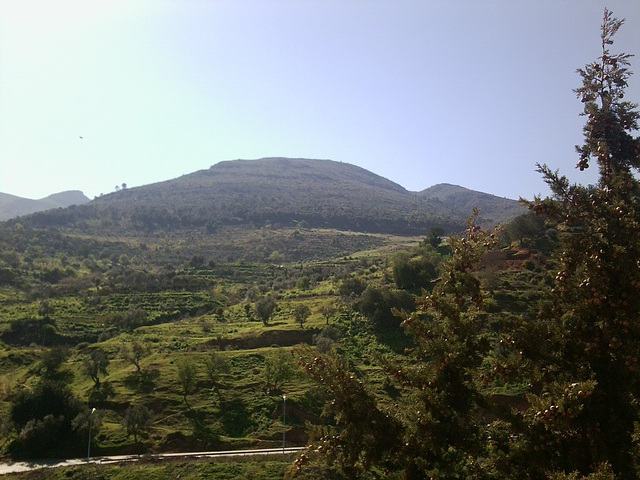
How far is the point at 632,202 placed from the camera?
667cm

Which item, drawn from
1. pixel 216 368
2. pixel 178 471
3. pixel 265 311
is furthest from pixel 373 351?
pixel 265 311

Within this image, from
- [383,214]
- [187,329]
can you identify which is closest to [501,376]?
[187,329]

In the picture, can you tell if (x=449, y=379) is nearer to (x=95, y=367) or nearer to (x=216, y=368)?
(x=216, y=368)

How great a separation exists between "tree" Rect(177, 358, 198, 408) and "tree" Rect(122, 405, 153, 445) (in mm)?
4066

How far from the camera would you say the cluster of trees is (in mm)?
5758

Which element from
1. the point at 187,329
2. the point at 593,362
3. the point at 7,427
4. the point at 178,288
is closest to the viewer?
the point at 593,362

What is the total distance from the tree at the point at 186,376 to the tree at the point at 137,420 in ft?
13.3

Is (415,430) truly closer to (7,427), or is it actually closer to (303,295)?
(7,427)

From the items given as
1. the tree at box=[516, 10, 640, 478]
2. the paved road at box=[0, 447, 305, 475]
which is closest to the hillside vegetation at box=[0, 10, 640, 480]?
the tree at box=[516, 10, 640, 478]

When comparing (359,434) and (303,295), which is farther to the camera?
(303,295)

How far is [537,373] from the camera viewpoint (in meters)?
6.20

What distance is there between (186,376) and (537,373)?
Answer: 34511 millimetres

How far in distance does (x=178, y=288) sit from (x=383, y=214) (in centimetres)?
10529

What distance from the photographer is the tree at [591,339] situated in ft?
18.5
